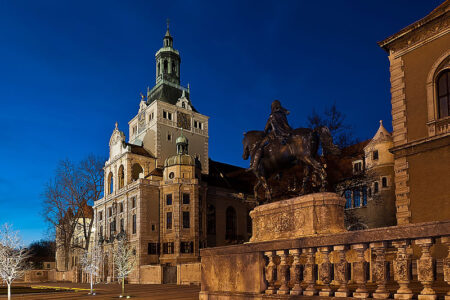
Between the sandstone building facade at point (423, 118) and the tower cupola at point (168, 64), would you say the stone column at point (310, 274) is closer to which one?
the sandstone building facade at point (423, 118)

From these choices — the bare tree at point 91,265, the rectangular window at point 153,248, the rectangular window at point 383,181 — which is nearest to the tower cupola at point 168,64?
the rectangular window at point 153,248

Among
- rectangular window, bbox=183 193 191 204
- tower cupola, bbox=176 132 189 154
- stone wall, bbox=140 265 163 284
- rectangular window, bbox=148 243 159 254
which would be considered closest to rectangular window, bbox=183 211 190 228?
rectangular window, bbox=183 193 191 204

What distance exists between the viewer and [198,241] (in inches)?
2152

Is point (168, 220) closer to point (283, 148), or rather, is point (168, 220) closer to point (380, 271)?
point (283, 148)

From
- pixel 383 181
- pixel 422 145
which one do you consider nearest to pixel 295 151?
pixel 422 145

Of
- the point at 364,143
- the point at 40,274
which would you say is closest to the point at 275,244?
the point at 364,143

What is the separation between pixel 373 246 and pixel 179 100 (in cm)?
6108

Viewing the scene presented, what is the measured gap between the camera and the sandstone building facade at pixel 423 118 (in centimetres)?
2091

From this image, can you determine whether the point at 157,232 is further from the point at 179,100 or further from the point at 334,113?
the point at 334,113

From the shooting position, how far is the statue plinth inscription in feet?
35.4

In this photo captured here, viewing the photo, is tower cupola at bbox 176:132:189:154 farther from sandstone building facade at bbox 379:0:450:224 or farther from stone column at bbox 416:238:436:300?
stone column at bbox 416:238:436:300

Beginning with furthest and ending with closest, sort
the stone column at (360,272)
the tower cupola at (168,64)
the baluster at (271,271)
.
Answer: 1. the tower cupola at (168,64)
2. the baluster at (271,271)
3. the stone column at (360,272)

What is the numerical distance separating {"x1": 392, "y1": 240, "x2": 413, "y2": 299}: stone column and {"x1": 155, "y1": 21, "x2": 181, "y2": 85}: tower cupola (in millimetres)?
64363

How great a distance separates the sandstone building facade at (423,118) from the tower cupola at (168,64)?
50.0 m
